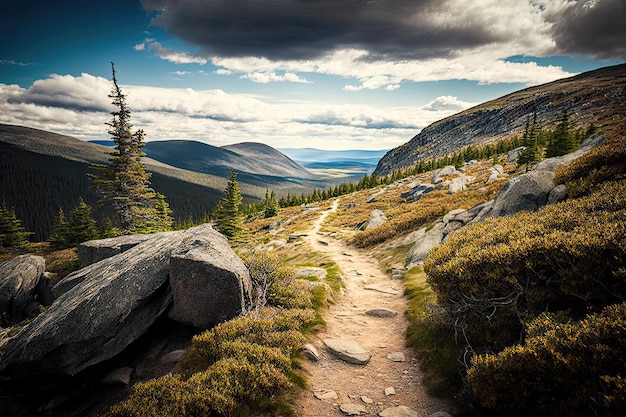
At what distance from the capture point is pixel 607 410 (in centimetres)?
438

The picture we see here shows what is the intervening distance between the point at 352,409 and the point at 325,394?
0.89 metres

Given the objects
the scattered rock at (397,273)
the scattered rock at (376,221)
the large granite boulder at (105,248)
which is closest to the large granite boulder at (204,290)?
the scattered rock at (397,273)

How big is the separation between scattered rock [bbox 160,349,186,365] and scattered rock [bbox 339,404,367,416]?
6.41 metres

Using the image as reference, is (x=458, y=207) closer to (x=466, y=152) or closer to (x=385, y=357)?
(x=385, y=357)

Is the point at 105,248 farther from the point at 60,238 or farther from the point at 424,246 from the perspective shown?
the point at 60,238

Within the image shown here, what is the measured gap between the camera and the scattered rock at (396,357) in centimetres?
959

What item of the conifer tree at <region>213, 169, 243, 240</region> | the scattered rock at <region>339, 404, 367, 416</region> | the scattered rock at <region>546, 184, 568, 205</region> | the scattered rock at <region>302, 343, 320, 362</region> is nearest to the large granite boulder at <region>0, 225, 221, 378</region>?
the scattered rock at <region>302, 343, 320, 362</region>

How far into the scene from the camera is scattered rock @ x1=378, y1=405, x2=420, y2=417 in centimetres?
699

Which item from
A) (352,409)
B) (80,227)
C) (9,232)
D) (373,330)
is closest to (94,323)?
(352,409)

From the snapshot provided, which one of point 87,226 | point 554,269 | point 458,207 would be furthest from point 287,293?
point 87,226

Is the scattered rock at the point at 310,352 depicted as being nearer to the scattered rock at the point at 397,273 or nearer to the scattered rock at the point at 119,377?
the scattered rock at the point at 119,377

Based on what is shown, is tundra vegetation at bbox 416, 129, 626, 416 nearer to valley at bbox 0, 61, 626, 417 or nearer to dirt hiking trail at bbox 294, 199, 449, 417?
valley at bbox 0, 61, 626, 417

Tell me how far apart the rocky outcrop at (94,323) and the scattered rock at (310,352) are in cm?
627

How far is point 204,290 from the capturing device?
11031 mm
